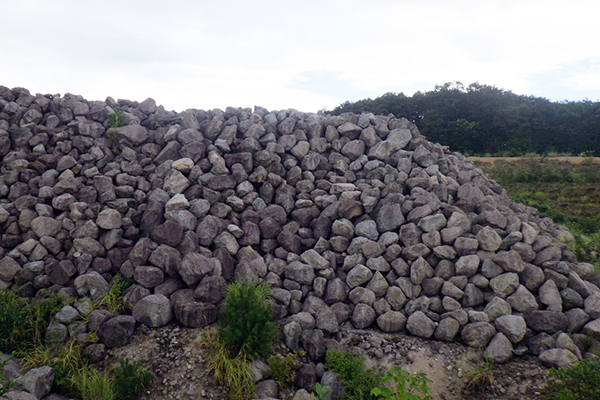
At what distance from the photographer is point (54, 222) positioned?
7.60 meters

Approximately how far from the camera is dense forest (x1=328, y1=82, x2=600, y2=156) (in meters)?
36.6

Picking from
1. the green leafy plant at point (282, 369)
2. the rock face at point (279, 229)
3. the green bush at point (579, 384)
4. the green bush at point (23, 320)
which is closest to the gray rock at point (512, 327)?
the rock face at point (279, 229)

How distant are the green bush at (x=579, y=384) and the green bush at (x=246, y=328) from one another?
11.7 ft

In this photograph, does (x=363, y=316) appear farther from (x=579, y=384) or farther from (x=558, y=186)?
(x=558, y=186)

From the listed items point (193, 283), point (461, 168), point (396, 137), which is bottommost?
point (193, 283)

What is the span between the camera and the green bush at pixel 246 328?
5.61 metres

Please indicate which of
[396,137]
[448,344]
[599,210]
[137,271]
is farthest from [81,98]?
[599,210]

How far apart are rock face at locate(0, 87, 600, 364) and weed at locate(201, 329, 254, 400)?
0.82 m

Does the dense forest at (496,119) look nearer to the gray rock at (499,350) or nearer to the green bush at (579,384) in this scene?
the gray rock at (499,350)

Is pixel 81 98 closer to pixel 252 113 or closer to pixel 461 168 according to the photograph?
pixel 252 113

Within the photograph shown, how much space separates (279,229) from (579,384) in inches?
202

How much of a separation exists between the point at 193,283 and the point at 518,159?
27.9m

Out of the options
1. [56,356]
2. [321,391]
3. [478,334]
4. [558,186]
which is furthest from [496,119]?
[56,356]

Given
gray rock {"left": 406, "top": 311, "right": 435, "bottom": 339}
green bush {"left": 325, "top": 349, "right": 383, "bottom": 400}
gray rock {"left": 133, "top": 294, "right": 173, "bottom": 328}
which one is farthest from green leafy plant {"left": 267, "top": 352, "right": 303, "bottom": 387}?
gray rock {"left": 406, "top": 311, "right": 435, "bottom": 339}
